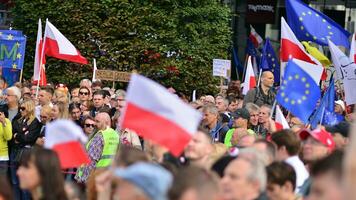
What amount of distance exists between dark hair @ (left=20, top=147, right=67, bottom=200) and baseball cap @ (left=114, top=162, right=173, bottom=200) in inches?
80.4

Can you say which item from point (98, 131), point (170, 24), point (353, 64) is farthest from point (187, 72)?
point (98, 131)

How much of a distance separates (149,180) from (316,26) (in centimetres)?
1292

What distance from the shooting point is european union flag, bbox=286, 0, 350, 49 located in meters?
18.1

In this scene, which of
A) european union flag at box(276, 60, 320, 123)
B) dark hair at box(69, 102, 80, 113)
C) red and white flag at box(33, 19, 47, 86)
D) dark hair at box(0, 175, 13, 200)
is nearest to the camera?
dark hair at box(0, 175, 13, 200)

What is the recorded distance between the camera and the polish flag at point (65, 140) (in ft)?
27.4

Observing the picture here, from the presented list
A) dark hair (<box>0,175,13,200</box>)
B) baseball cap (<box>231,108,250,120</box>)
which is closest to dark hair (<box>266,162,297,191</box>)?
dark hair (<box>0,175,13,200</box>)

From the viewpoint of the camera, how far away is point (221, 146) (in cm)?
1088

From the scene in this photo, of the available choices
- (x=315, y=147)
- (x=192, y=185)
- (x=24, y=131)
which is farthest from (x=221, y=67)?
(x=192, y=185)

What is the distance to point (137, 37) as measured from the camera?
101 ft

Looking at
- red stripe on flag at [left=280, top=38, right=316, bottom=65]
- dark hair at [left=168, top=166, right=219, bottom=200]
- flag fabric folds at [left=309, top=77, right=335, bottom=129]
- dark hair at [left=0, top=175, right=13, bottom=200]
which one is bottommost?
flag fabric folds at [left=309, top=77, right=335, bottom=129]

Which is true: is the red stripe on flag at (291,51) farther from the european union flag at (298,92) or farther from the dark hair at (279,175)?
the dark hair at (279,175)

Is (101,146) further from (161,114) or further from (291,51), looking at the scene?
(161,114)

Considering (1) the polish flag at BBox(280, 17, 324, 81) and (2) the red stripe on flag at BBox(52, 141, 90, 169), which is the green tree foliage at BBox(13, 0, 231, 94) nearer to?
(1) the polish flag at BBox(280, 17, 324, 81)

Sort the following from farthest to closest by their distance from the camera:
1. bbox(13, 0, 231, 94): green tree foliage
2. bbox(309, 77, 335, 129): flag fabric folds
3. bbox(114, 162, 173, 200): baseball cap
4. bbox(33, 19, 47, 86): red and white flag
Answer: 1. bbox(13, 0, 231, 94): green tree foliage
2. bbox(33, 19, 47, 86): red and white flag
3. bbox(309, 77, 335, 129): flag fabric folds
4. bbox(114, 162, 173, 200): baseball cap
